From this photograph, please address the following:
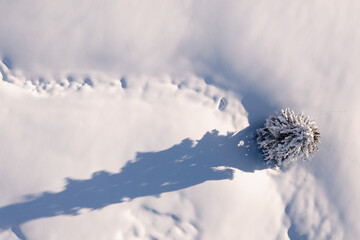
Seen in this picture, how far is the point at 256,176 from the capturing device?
7848 millimetres

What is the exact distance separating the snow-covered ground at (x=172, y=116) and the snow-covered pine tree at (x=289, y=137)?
873mm

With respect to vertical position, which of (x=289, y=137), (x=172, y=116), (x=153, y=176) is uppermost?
(x=172, y=116)

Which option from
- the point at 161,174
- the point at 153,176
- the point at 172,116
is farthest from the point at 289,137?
the point at 153,176

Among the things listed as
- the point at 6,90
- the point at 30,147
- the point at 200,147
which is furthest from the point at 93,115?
the point at 200,147

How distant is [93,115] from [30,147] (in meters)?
1.99

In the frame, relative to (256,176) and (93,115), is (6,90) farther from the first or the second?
A: (256,176)

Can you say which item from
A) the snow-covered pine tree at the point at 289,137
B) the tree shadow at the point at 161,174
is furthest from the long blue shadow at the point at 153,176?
the snow-covered pine tree at the point at 289,137

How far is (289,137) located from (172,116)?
3246 millimetres

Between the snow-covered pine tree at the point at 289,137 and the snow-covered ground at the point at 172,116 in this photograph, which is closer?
the snow-covered pine tree at the point at 289,137

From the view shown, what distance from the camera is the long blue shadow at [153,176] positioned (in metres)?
7.42

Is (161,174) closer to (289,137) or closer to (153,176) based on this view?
(153,176)

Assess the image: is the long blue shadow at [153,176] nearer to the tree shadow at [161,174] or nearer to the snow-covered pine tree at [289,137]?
the tree shadow at [161,174]

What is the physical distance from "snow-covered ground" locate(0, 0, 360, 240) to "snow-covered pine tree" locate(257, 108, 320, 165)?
87cm

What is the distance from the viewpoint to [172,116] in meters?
7.75
